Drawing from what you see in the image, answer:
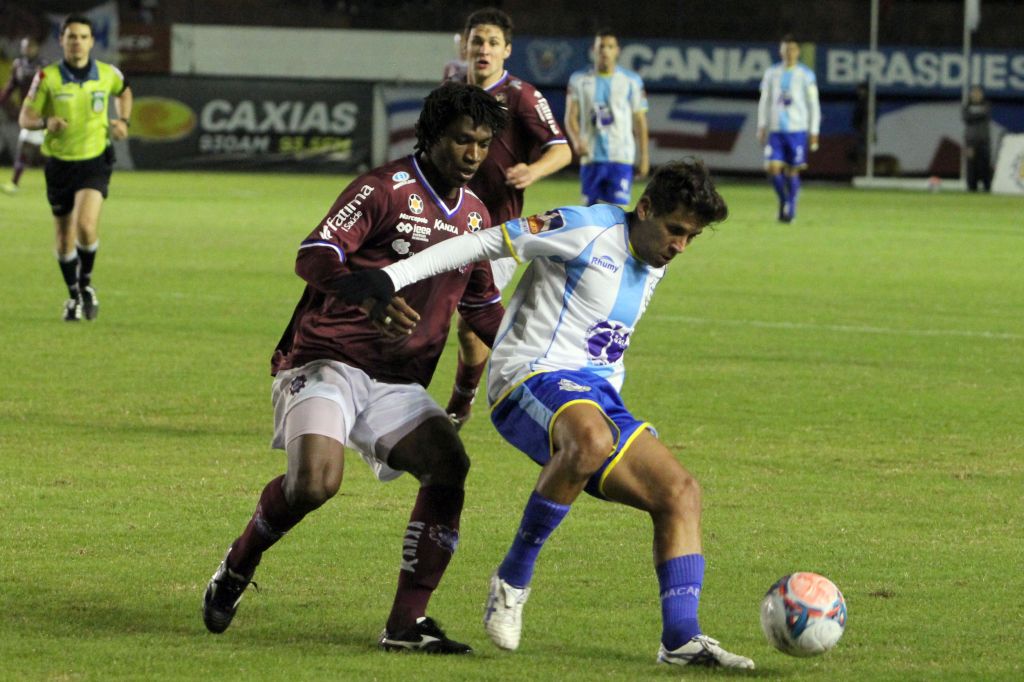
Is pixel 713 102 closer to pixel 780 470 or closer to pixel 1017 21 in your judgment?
pixel 1017 21

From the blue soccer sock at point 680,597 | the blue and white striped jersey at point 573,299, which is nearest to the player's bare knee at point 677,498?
the blue soccer sock at point 680,597

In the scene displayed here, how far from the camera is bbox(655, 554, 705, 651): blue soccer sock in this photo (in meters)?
5.00

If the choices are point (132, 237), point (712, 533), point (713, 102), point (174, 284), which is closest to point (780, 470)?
point (712, 533)

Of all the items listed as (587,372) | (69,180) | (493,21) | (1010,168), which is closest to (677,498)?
(587,372)

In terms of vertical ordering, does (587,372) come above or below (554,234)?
below

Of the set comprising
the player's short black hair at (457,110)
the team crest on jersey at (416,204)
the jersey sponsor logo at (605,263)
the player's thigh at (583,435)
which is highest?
the player's short black hair at (457,110)

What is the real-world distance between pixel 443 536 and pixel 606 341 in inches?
29.8

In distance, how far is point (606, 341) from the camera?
18.2ft

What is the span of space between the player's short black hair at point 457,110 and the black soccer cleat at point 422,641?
57.9 inches

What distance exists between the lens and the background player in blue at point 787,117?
2472 centimetres

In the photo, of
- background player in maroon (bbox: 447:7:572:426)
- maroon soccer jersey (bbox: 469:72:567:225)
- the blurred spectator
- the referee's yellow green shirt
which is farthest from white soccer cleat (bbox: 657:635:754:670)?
the blurred spectator

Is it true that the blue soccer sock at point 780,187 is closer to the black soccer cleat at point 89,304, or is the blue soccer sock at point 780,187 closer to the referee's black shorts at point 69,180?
the referee's black shorts at point 69,180

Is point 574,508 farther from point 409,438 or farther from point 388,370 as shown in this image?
point 409,438

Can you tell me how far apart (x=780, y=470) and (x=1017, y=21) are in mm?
31488
